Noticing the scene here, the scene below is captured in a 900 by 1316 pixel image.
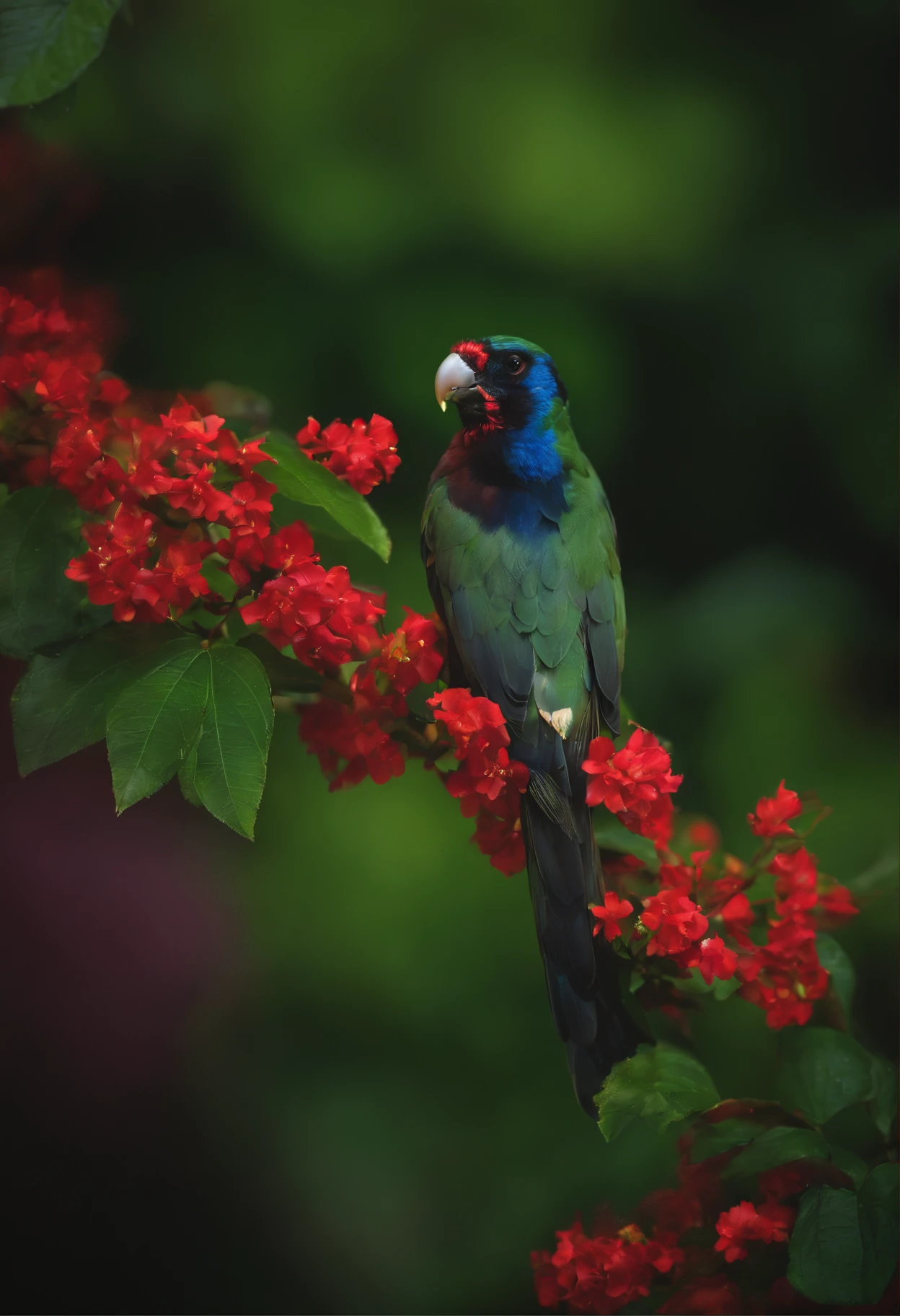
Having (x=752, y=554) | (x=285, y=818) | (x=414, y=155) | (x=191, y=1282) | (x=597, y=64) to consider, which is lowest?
(x=191, y=1282)

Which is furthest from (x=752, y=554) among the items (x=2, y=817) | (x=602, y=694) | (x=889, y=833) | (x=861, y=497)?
(x=2, y=817)

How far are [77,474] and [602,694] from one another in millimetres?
349

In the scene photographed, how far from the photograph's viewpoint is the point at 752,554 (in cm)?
107

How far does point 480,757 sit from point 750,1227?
337 millimetres

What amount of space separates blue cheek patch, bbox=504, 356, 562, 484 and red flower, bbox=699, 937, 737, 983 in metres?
0.33

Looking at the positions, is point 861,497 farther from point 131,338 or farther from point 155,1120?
point 155,1120

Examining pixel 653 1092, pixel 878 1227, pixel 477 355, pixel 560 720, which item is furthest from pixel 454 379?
pixel 878 1227

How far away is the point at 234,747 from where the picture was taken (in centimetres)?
60

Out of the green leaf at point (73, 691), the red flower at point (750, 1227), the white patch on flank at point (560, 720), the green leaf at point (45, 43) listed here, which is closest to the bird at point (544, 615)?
the white patch on flank at point (560, 720)

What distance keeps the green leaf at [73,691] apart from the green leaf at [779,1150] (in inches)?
18.4

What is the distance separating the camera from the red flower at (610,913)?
0.63 meters

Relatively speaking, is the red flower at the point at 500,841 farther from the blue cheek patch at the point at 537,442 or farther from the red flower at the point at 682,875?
the blue cheek patch at the point at 537,442

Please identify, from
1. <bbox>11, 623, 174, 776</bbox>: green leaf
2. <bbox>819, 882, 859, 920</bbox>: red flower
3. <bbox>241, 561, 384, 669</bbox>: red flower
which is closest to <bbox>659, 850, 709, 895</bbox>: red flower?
<bbox>819, 882, 859, 920</bbox>: red flower

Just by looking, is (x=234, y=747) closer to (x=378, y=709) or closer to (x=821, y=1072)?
(x=378, y=709)
